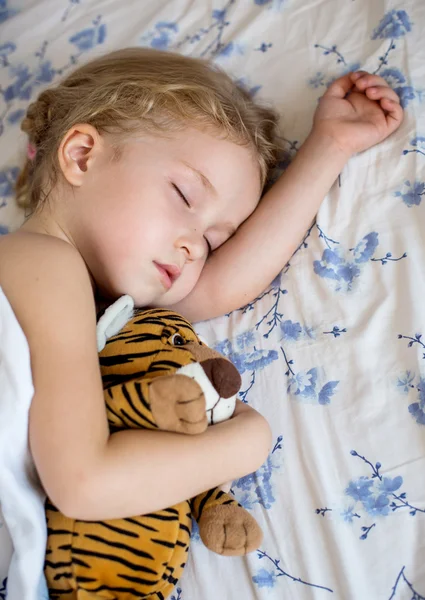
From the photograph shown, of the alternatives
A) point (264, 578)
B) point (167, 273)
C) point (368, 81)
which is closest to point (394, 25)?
point (368, 81)

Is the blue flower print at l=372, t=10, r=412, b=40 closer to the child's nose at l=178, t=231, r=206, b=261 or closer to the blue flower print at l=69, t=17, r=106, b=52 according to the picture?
the child's nose at l=178, t=231, r=206, b=261

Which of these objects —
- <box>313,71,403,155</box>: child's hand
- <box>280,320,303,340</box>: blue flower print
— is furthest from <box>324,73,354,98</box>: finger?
<box>280,320,303,340</box>: blue flower print

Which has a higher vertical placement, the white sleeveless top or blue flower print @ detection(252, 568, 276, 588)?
the white sleeveless top

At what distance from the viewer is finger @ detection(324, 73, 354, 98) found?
113 centimetres

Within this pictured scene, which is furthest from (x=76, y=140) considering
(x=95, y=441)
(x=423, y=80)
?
(x=423, y=80)

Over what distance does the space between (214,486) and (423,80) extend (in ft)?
2.50

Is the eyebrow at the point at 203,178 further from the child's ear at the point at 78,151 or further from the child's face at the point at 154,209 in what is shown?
the child's ear at the point at 78,151

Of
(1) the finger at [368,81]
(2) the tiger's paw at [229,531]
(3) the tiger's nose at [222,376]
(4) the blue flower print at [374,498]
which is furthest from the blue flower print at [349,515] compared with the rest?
(1) the finger at [368,81]

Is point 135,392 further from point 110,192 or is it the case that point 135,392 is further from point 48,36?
point 48,36

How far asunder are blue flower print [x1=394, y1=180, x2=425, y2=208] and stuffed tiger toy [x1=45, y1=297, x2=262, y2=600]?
406mm

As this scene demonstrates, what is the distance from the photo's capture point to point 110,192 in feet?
3.06

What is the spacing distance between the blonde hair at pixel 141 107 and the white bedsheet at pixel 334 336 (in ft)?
0.42

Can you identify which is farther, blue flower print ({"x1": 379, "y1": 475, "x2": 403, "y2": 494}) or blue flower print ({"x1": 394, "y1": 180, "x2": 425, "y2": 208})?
blue flower print ({"x1": 394, "y1": 180, "x2": 425, "y2": 208})

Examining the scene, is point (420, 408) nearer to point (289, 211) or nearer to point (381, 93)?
point (289, 211)
